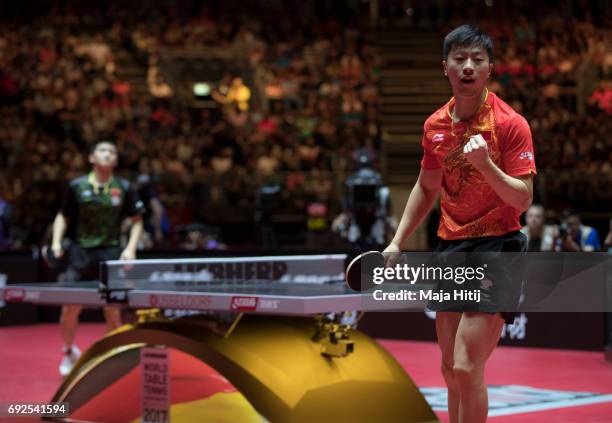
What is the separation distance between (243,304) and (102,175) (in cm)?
412

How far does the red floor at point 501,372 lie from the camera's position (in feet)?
22.0

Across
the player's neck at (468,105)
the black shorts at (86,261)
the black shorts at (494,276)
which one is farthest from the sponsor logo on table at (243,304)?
the black shorts at (86,261)

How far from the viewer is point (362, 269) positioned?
4.14 meters

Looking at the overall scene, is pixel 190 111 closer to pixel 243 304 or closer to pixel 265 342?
pixel 265 342

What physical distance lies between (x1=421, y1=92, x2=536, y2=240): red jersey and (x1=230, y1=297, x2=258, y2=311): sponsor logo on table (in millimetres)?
1005

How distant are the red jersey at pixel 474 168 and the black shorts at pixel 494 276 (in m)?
0.05

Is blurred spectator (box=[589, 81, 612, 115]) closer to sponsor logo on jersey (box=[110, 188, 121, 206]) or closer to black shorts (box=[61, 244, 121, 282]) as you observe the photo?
sponsor logo on jersey (box=[110, 188, 121, 206])

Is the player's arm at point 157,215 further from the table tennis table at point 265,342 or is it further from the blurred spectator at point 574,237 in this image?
the table tennis table at point 265,342

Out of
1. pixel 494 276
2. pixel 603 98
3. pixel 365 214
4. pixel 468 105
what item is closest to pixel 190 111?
pixel 603 98

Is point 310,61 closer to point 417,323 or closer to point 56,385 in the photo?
point 417,323

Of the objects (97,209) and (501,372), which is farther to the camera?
(501,372)

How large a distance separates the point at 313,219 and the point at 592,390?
7939 mm

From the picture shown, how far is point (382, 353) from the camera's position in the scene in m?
5.57

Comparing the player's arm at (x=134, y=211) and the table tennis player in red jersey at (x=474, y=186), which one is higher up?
the table tennis player in red jersey at (x=474, y=186)
